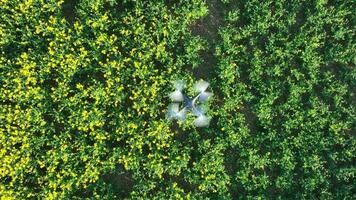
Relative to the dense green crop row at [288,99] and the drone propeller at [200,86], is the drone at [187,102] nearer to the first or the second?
the drone propeller at [200,86]

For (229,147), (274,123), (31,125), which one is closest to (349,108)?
(274,123)

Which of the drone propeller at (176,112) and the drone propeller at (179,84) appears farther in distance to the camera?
the drone propeller at (176,112)

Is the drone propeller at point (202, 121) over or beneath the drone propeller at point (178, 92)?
beneath

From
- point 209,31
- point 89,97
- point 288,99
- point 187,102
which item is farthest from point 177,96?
point 288,99

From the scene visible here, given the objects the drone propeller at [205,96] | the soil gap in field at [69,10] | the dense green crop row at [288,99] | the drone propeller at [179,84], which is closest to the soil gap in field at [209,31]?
the dense green crop row at [288,99]

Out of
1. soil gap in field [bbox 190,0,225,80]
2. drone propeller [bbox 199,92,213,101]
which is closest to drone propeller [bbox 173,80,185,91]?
drone propeller [bbox 199,92,213,101]

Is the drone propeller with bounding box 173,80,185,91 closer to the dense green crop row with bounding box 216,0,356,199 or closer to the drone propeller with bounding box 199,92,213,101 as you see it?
the drone propeller with bounding box 199,92,213,101

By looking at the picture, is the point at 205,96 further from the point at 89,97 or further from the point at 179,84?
the point at 89,97
